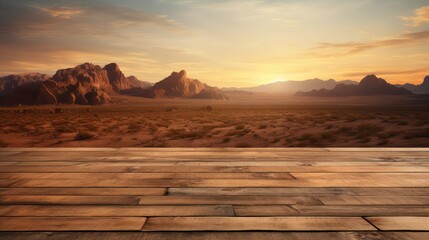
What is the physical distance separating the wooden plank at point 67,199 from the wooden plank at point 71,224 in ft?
0.85

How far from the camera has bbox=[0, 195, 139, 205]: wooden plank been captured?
2.05 m

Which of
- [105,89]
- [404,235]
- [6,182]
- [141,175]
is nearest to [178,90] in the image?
[105,89]

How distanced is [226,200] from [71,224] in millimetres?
913

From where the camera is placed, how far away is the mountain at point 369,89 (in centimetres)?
16162

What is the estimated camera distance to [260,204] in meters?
2.01

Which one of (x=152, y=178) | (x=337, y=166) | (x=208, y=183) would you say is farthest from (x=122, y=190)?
(x=337, y=166)

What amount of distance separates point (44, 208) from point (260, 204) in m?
1.31

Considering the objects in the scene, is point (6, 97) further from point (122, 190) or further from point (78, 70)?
point (122, 190)

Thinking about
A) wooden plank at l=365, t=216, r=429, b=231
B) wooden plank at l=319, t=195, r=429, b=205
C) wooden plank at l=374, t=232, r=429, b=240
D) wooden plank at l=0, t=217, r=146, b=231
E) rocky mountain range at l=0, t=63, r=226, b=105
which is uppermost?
rocky mountain range at l=0, t=63, r=226, b=105

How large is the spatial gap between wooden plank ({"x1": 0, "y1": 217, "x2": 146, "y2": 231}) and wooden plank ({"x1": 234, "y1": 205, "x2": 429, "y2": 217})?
602 mm

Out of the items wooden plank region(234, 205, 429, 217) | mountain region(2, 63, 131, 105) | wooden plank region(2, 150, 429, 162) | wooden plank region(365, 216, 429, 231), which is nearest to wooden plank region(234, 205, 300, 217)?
wooden plank region(234, 205, 429, 217)

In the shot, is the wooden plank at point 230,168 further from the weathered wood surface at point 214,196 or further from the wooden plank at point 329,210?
the wooden plank at point 329,210

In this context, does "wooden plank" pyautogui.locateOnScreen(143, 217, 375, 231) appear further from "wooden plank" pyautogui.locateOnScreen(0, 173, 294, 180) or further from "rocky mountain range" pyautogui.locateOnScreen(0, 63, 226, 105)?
"rocky mountain range" pyautogui.locateOnScreen(0, 63, 226, 105)

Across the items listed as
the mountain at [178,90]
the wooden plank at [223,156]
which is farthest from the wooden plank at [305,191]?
the mountain at [178,90]
